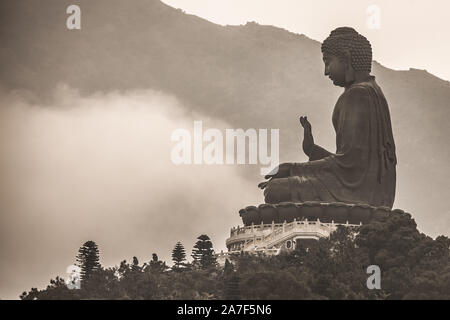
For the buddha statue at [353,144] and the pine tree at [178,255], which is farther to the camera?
the buddha statue at [353,144]

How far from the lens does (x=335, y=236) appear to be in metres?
55.1

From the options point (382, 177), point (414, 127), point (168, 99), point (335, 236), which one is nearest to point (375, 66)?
point (414, 127)

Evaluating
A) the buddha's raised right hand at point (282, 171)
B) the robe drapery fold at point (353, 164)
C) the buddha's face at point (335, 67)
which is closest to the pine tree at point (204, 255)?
the robe drapery fold at point (353, 164)

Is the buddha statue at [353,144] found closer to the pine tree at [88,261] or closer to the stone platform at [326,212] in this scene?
the stone platform at [326,212]

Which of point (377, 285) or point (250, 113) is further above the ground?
point (250, 113)

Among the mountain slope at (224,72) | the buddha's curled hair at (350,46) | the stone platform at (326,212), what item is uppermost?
the mountain slope at (224,72)

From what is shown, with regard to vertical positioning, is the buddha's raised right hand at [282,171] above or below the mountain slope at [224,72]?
below

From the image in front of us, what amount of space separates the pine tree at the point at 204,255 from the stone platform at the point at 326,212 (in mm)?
3396

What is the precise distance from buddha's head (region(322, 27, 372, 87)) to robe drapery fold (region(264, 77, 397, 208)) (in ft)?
1.71

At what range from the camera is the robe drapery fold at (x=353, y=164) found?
2327 inches
